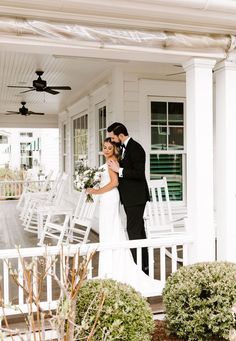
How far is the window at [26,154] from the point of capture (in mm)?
19125

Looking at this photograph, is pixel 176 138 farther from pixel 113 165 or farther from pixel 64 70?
pixel 113 165

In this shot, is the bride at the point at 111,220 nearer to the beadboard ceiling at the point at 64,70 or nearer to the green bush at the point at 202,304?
the green bush at the point at 202,304

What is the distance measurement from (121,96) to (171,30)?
2764mm

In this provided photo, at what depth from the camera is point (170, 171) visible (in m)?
6.45

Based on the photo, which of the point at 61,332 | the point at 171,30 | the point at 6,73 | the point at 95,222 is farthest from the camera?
the point at 95,222

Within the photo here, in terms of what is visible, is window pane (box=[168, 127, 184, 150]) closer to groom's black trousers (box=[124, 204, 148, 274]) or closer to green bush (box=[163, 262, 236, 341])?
groom's black trousers (box=[124, 204, 148, 274])

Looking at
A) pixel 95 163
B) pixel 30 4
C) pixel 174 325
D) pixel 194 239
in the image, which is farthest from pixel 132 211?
pixel 95 163

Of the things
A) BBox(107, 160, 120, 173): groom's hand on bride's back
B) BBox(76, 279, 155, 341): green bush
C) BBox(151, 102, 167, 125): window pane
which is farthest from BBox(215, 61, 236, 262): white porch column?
BBox(151, 102, 167, 125): window pane

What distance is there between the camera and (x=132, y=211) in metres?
4.01

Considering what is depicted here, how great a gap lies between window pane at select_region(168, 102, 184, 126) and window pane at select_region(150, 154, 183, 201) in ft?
1.86

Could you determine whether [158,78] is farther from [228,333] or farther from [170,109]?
[228,333]

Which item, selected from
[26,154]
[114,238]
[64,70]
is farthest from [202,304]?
[26,154]

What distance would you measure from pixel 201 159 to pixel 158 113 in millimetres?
2911

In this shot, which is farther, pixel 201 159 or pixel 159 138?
pixel 159 138
